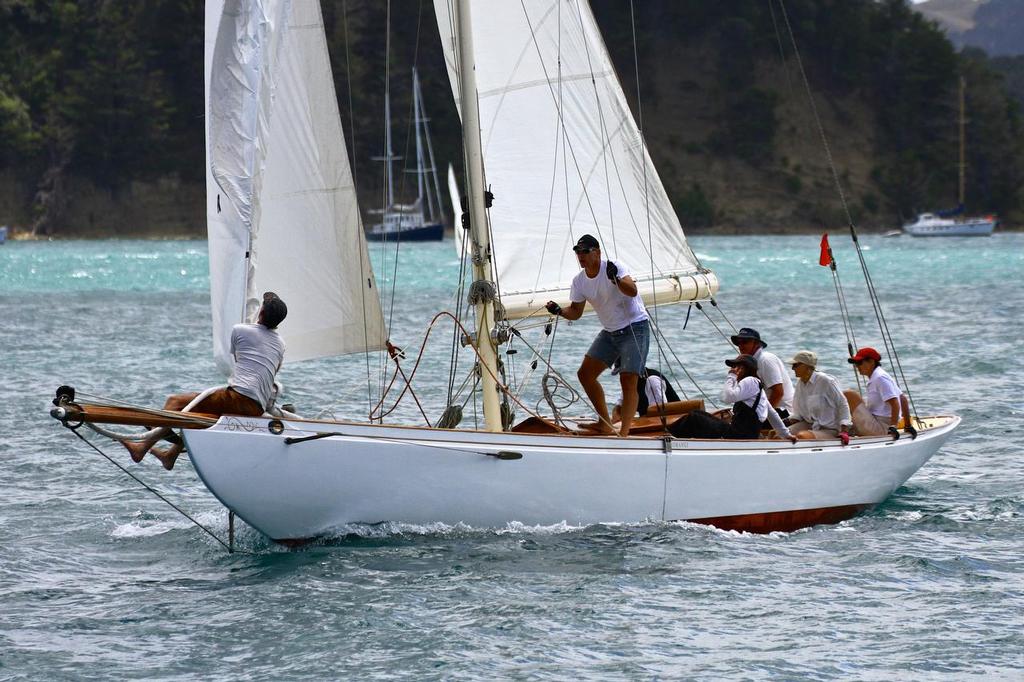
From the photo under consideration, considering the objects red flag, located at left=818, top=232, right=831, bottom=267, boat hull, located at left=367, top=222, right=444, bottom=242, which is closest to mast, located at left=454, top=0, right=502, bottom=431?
red flag, located at left=818, top=232, right=831, bottom=267

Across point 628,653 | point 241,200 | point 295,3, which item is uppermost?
point 295,3

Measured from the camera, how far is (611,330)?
12047 mm

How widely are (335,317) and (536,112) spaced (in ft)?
8.43

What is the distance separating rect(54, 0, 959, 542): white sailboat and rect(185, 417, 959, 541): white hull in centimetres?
1

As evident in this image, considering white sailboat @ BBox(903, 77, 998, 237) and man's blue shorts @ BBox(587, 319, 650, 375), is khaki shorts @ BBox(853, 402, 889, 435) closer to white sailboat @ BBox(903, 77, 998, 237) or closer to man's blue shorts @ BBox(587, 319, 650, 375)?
man's blue shorts @ BBox(587, 319, 650, 375)

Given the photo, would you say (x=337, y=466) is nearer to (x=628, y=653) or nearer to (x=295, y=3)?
(x=628, y=653)

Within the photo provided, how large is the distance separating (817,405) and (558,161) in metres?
2.88

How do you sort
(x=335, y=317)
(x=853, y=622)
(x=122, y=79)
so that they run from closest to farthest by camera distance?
(x=853, y=622) < (x=335, y=317) < (x=122, y=79)

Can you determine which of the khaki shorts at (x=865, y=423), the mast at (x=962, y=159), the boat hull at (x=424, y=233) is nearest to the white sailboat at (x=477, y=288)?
the khaki shorts at (x=865, y=423)

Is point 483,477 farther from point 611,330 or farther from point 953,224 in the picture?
point 953,224

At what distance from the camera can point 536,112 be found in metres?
13.2

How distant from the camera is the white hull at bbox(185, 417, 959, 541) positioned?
10.8 meters

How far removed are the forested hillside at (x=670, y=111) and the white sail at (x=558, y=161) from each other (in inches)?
3330

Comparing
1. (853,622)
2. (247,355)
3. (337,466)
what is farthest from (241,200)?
(853,622)
